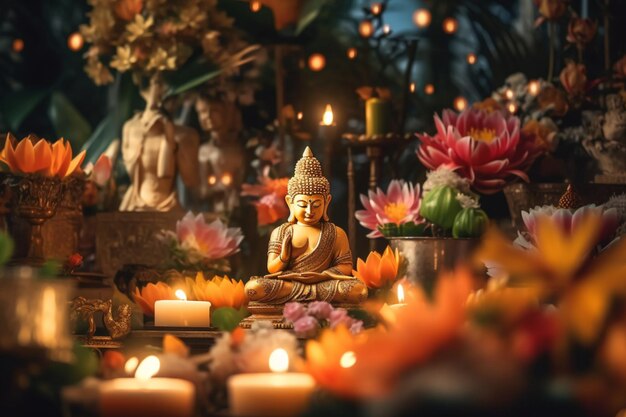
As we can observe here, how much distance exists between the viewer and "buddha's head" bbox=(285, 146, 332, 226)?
4.46 feet

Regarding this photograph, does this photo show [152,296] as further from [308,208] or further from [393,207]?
[393,207]

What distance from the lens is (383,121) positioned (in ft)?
6.15

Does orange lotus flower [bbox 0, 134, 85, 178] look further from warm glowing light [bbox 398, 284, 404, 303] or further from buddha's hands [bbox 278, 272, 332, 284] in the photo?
warm glowing light [bbox 398, 284, 404, 303]

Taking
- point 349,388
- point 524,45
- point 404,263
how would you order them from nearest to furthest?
point 349,388 → point 404,263 → point 524,45

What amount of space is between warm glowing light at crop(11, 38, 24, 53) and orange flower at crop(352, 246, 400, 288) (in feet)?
5.00

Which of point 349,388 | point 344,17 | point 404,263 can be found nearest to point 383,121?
Answer: point 404,263

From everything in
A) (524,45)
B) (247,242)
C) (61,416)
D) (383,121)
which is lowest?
(61,416)

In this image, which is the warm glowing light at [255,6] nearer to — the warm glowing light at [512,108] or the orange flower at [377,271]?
the warm glowing light at [512,108]

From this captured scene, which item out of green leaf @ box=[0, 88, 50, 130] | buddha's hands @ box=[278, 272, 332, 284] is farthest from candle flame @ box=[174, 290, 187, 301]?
green leaf @ box=[0, 88, 50, 130]

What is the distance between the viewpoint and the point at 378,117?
Answer: 1873 mm

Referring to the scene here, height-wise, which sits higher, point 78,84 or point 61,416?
point 78,84

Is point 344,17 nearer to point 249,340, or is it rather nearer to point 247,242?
point 247,242

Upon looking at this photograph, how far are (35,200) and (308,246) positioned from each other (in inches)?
16.9

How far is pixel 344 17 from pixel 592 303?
2.06 metres
